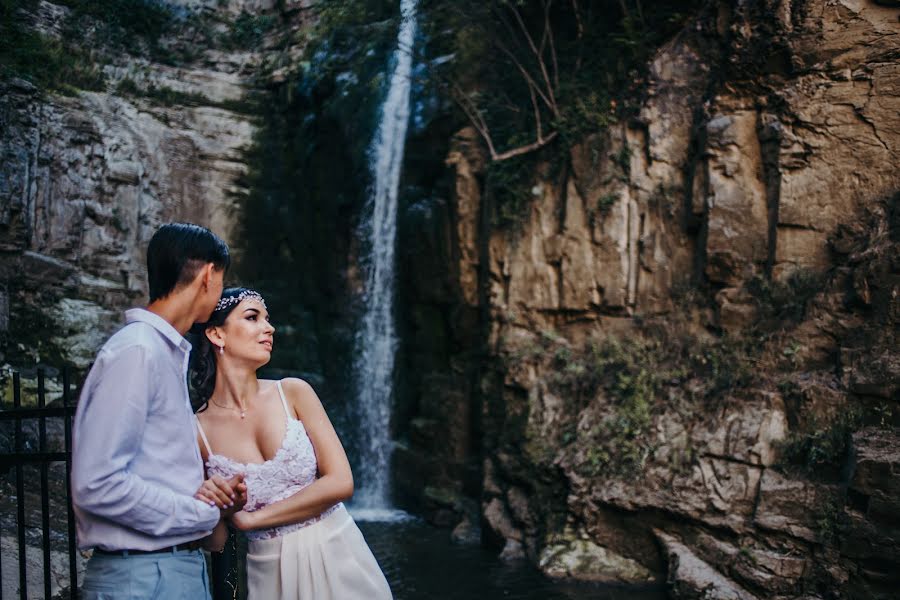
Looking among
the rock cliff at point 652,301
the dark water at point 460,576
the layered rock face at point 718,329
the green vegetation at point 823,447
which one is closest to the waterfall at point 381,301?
the rock cliff at point 652,301

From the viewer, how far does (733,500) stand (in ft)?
24.5

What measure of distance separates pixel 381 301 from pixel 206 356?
1018 centimetres

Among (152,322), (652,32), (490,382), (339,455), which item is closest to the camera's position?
(152,322)

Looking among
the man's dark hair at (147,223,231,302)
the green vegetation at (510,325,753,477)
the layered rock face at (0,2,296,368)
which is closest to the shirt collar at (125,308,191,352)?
the man's dark hair at (147,223,231,302)

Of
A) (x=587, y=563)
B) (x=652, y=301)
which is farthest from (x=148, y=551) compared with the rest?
(x=652, y=301)

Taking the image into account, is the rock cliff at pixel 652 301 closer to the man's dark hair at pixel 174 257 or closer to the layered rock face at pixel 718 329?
the layered rock face at pixel 718 329

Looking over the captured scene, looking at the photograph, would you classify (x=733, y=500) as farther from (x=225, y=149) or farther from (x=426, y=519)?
(x=225, y=149)

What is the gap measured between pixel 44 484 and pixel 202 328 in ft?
3.83

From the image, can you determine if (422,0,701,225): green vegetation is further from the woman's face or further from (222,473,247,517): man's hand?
(222,473,247,517): man's hand

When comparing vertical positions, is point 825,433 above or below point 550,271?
below

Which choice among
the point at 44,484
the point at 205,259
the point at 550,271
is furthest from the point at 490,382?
the point at 205,259

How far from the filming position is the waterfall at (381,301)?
1247cm

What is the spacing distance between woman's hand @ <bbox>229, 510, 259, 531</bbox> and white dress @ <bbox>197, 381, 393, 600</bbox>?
4.1 inches

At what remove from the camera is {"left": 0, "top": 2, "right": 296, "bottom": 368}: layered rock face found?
12.3 m
